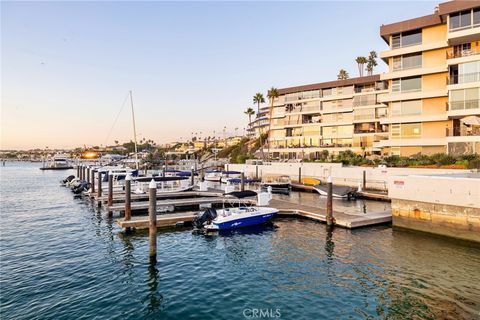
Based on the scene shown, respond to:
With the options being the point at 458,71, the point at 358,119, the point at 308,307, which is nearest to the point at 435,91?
the point at 458,71

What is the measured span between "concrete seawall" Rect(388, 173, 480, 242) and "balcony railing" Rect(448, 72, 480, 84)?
866 inches

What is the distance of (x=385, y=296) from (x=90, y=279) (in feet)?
49.8

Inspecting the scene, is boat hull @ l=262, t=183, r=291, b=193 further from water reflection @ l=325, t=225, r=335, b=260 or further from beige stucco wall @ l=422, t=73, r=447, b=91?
beige stucco wall @ l=422, t=73, r=447, b=91

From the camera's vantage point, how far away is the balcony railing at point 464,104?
122 ft

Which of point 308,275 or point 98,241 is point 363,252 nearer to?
point 308,275

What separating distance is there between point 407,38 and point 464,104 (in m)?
13.3

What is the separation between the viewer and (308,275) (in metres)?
16.4

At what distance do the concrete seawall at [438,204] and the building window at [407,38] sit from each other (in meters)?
29.5

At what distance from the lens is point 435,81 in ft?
140

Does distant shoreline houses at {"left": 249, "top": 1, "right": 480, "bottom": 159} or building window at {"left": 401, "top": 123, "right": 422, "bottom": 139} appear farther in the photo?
building window at {"left": 401, "top": 123, "right": 422, "bottom": 139}

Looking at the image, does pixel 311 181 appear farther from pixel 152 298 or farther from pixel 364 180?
pixel 152 298

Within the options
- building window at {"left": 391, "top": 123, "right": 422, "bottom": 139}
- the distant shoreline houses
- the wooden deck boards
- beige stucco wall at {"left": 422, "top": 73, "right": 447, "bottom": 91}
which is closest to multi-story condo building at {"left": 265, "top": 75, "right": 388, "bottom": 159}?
the distant shoreline houses

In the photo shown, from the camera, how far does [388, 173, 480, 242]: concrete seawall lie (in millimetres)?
20555

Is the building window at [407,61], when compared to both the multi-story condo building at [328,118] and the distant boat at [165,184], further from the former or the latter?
the distant boat at [165,184]
